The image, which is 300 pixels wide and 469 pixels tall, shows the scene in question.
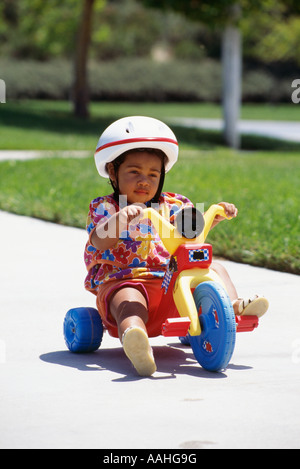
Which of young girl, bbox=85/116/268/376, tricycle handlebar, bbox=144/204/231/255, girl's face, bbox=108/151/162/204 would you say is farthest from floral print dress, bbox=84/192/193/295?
tricycle handlebar, bbox=144/204/231/255

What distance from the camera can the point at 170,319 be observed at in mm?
3932

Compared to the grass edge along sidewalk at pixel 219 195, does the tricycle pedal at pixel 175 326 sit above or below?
below

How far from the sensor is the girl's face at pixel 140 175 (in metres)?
4.24

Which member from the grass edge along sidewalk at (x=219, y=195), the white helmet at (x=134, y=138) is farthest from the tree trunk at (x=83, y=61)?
the white helmet at (x=134, y=138)

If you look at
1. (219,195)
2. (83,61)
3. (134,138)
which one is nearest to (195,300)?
(134,138)

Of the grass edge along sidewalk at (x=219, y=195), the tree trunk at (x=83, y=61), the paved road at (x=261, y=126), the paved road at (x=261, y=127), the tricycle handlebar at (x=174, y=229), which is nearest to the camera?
the tricycle handlebar at (x=174, y=229)

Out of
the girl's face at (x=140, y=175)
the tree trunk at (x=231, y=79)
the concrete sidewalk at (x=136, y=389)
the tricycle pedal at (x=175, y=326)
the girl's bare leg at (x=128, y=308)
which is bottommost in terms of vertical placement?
the concrete sidewalk at (x=136, y=389)

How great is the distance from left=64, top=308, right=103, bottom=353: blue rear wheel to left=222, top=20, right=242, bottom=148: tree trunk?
14.8m

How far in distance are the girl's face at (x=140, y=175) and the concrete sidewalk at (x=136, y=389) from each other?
2.49 feet

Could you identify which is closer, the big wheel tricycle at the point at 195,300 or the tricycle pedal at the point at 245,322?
the big wheel tricycle at the point at 195,300

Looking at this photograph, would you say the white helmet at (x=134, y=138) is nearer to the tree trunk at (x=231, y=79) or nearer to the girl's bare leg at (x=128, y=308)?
the girl's bare leg at (x=128, y=308)

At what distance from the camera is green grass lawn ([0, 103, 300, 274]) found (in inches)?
272

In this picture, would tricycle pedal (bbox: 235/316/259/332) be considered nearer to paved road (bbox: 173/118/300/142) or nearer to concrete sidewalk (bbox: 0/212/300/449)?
concrete sidewalk (bbox: 0/212/300/449)
